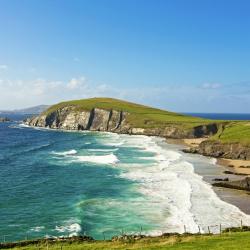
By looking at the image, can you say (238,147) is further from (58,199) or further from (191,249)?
(191,249)

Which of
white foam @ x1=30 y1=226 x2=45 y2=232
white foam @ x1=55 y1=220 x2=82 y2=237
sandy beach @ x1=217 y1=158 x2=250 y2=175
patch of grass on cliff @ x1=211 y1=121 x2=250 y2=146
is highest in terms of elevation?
patch of grass on cliff @ x1=211 y1=121 x2=250 y2=146

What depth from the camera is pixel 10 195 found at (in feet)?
214

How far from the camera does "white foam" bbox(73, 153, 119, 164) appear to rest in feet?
337

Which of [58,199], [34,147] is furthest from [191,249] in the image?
[34,147]

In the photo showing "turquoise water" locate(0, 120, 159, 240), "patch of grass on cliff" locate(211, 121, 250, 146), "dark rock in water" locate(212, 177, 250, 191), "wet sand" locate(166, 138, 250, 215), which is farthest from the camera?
"patch of grass on cliff" locate(211, 121, 250, 146)

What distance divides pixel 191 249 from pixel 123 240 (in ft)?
24.2

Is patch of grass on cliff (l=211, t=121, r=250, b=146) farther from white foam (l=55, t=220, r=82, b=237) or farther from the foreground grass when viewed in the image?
the foreground grass

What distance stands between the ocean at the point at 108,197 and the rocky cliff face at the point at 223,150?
8.34 metres

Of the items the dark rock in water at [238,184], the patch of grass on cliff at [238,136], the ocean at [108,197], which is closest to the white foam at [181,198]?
the ocean at [108,197]

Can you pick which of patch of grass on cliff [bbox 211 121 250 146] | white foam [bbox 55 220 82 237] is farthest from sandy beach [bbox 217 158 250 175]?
white foam [bbox 55 220 82 237]

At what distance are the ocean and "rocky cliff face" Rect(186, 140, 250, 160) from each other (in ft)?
27.4

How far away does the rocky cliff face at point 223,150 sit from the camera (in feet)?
363

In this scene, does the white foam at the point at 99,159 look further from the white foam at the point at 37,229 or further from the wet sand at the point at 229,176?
the white foam at the point at 37,229

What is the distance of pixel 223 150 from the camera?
383ft
